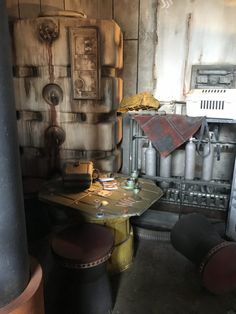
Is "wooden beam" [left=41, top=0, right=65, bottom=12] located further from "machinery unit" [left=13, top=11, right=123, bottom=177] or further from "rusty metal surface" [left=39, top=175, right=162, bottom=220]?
"rusty metal surface" [left=39, top=175, right=162, bottom=220]

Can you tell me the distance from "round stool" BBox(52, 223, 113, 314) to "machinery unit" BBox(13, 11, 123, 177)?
1.41 meters

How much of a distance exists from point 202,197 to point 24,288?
2.71 m

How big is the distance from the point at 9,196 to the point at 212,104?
247 cm

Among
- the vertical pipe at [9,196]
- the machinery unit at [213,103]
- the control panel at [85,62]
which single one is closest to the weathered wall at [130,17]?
the control panel at [85,62]

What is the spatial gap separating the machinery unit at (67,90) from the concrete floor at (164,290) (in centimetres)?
129

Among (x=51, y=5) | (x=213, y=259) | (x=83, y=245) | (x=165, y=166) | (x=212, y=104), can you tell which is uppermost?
(x=51, y=5)

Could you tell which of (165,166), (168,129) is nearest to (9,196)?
(168,129)

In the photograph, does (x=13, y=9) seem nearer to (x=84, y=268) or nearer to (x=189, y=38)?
(x=189, y=38)

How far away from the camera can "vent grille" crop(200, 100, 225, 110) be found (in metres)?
3.10

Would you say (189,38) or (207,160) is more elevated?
(189,38)

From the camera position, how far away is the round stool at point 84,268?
2215 mm

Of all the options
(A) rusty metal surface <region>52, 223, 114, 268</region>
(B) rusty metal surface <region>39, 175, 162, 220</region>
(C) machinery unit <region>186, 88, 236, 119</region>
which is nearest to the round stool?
(A) rusty metal surface <region>52, 223, 114, 268</region>

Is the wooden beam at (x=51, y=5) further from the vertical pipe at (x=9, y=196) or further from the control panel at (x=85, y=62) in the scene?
the vertical pipe at (x=9, y=196)

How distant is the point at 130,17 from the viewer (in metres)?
3.73
